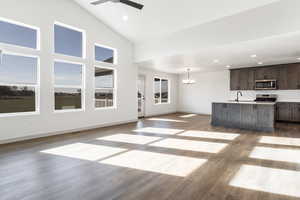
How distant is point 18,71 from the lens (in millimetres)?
4527

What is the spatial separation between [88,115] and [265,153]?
4.98 m

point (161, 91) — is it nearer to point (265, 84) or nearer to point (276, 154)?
point (265, 84)

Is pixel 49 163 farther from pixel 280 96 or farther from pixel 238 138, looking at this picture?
pixel 280 96

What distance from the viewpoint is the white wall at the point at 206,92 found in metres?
9.55

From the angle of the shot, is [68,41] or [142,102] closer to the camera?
[68,41]

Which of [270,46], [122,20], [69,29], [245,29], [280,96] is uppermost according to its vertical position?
[122,20]

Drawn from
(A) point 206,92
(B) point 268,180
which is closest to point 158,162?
(B) point 268,180

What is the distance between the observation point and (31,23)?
459 cm

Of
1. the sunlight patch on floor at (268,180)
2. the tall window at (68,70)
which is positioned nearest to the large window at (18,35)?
the tall window at (68,70)

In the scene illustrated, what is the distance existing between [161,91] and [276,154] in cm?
746

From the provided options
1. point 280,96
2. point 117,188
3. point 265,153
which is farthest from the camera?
point 280,96

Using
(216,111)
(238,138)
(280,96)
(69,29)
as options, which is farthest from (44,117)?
(280,96)

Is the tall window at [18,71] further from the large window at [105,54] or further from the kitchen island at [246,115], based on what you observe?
the kitchen island at [246,115]

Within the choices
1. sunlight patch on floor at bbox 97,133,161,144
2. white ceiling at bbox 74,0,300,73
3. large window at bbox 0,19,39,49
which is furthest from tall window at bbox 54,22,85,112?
sunlight patch on floor at bbox 97,133,161,144
